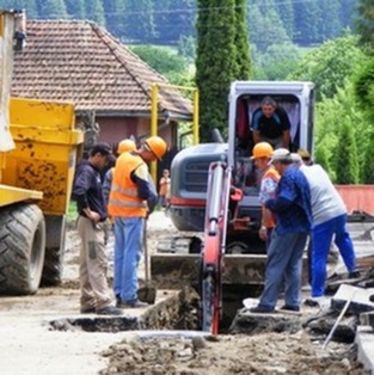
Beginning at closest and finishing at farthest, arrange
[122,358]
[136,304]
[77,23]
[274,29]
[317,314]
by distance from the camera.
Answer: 1. [122,358]
2. [317,314]
3. [136,304]
4. [77,23]
5. [274,29]

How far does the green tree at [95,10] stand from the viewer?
134 metres

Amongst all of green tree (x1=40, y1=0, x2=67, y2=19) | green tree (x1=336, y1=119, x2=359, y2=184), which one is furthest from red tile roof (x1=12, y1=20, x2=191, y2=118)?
green tree (x1=40, y1=0, x2=67, y2=19)

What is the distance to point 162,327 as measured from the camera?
1825cm

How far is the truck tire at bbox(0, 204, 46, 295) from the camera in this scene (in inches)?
770

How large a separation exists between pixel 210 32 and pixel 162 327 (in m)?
40.5

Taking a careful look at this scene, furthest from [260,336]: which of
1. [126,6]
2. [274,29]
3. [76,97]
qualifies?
[274,29]

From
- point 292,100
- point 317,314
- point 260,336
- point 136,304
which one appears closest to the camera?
point 260,336

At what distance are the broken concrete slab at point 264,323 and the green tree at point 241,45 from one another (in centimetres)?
4136

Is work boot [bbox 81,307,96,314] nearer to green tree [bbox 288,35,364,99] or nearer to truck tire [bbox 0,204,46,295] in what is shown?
truck tire [bbox 0,204,46,295]

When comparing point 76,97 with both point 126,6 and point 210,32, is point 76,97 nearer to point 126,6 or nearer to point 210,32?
point 210,32

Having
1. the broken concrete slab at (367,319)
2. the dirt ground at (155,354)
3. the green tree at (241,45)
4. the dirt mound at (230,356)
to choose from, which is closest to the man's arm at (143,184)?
the dirt ground at (155,354)

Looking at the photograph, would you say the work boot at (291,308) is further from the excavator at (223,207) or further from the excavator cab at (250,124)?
the excavator cab at (250,124)

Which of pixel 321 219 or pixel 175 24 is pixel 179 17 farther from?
pixel 321 219

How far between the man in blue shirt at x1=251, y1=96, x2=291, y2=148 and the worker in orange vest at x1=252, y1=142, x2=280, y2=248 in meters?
1.79
